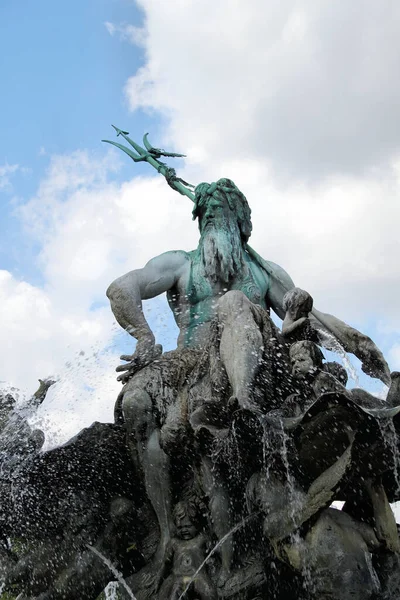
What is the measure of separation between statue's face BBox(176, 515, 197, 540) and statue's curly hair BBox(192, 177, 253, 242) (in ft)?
8.71

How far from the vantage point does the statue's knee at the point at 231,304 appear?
4.80 m

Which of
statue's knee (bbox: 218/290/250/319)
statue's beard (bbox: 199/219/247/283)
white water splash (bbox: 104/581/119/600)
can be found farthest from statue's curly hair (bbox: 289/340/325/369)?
white water splash (bbox: 104/581/119/600)

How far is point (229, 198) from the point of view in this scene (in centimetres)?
618

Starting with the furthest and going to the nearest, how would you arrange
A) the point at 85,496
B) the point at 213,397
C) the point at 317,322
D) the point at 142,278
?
the point at 142,278 → the point at 317,322 → the point at 85,496 → the point at 213,397

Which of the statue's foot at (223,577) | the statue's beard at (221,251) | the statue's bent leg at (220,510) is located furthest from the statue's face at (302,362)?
the statue's beard at (221,251)

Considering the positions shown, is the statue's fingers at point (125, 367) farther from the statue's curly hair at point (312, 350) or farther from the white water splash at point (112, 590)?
the white water splash at point (112, 590)

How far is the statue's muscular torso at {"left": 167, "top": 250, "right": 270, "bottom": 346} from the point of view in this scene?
5.67 metres

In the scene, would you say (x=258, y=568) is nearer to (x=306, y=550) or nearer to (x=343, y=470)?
(x=306, y=550)

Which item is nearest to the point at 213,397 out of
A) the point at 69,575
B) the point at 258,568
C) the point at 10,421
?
the point at 258,568

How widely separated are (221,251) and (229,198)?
59 cm

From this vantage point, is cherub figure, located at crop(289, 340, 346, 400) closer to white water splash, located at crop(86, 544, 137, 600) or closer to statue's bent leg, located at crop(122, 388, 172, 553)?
statue's bent leg, located at crop(122, 388, 172, 553)

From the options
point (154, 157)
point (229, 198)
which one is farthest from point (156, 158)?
point (229, 198)

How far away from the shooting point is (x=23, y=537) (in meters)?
4.99

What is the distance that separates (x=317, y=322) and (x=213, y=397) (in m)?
1.26
